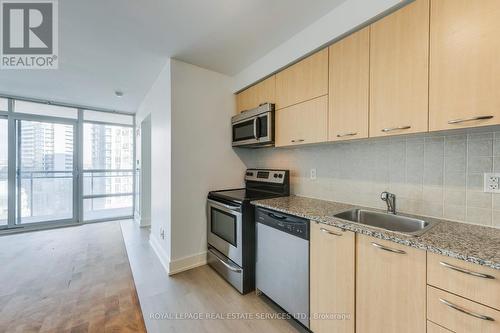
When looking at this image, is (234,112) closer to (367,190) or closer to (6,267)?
(367,190)

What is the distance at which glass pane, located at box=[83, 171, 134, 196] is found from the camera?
4.51 metres

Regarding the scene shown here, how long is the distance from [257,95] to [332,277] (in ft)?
6.76

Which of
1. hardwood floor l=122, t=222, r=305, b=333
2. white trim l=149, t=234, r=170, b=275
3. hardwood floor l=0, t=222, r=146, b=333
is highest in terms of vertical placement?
white trim l=149, t=234, r=170, b=275

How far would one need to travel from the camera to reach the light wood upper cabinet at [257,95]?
7.56ft

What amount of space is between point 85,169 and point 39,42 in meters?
3.10

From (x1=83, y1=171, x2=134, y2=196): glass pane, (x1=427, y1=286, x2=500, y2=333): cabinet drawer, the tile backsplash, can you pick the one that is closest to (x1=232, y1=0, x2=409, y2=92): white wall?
the tile backsplash

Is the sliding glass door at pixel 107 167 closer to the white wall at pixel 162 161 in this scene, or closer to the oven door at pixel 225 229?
the white wall at pixel 162 161

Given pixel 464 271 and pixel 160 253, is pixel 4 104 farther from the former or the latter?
pixel 464 271

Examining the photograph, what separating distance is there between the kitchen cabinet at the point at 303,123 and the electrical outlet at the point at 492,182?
99cm

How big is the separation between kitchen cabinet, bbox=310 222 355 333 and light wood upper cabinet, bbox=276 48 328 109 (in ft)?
3.88

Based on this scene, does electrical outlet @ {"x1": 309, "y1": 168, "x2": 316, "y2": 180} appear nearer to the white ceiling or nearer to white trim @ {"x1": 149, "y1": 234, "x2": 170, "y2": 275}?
the white ceiling

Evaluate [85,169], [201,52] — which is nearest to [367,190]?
[201,52]

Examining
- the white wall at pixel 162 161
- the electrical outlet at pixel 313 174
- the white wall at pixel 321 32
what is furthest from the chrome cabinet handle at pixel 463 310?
the white wall at pixel 162 161

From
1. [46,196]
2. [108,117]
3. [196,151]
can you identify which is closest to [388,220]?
[196,151]
